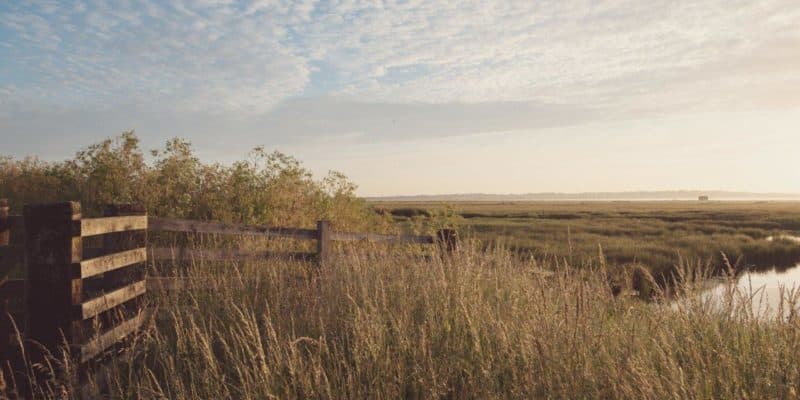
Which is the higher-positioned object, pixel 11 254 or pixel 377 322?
pixel 11 254

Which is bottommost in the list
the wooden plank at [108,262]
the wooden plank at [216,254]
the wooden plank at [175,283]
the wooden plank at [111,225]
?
the wooden plank at [175,283]

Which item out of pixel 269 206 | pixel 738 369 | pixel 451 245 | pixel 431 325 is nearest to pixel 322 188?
pixel 269 206

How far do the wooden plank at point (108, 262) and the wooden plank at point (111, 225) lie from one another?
287 mm

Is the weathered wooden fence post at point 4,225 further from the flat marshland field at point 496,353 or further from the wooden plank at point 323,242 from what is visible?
the wooden plank at point 323,242

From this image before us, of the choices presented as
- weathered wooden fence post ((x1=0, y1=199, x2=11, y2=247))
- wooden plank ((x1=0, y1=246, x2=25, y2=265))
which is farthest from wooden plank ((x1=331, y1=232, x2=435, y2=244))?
weathered wooden fence post ((x1=0, y1=199, x2=11, y2=247))

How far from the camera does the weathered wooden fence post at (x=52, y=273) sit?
19.0ft

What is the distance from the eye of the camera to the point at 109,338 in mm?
6305

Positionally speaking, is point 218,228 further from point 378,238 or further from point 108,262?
point 378,238

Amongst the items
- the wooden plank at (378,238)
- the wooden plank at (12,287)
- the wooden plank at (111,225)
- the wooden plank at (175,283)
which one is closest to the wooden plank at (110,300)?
the wooden plank at (175,283)

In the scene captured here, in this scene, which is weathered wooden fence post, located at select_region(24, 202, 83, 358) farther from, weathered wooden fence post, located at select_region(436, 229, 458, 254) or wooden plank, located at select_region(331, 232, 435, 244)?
weathered wooden fence post, located at select_region(436, 229, 458, 254)

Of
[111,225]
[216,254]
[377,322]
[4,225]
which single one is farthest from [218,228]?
[377,322]

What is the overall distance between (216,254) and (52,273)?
3.43 meters

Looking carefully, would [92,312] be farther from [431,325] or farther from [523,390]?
[523,390]

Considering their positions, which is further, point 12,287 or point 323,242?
point 323,242
